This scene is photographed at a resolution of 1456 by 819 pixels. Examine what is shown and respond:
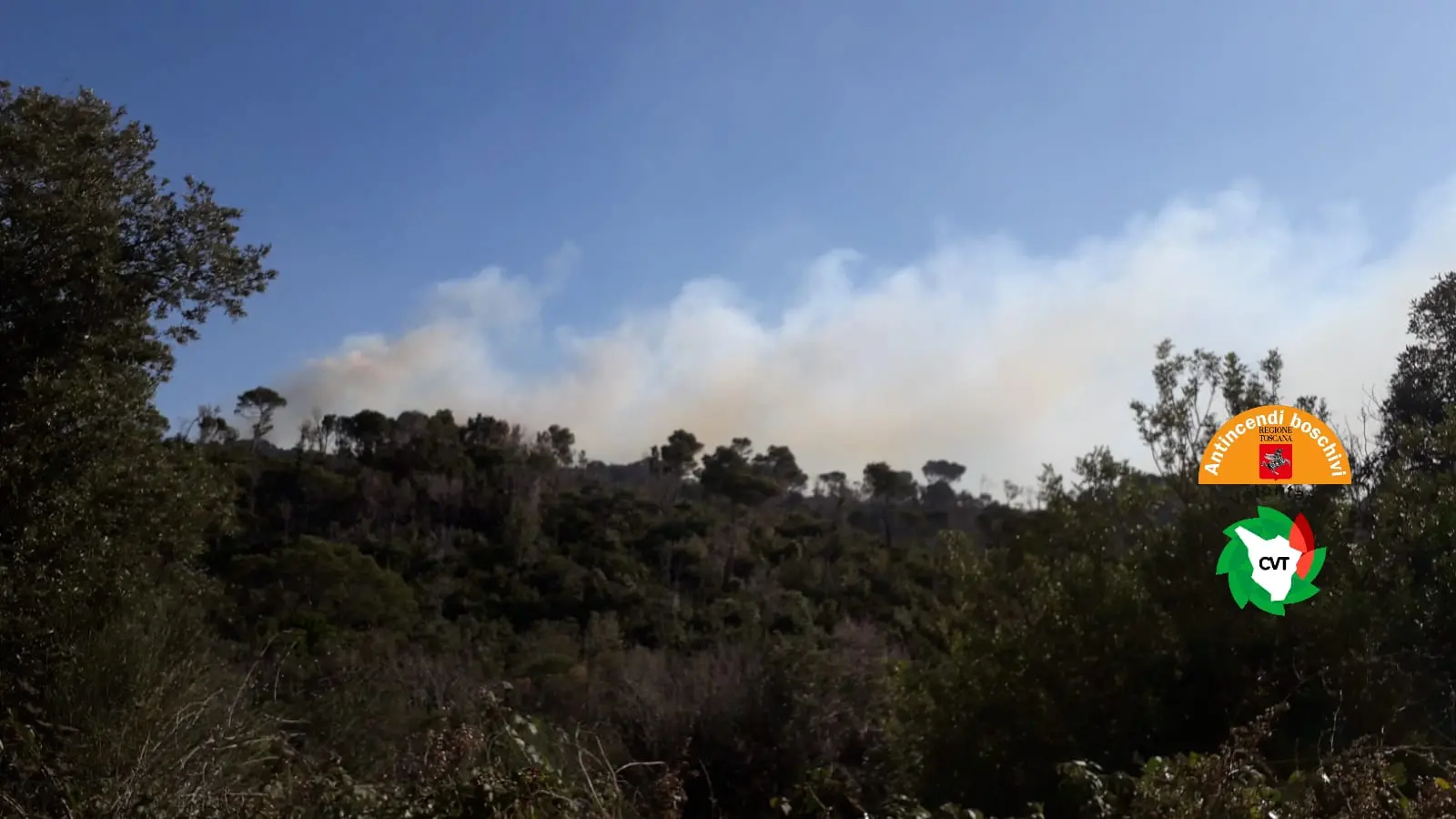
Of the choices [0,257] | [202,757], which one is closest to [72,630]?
[0,257]

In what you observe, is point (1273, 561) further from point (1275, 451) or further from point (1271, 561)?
point (1275, 451)

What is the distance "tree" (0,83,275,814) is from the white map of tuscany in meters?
8.49

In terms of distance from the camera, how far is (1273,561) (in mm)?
8695

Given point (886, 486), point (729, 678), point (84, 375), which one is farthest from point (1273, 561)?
point (886, 486)

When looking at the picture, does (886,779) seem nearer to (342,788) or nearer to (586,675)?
(342,788)

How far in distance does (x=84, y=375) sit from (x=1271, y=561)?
10261mm

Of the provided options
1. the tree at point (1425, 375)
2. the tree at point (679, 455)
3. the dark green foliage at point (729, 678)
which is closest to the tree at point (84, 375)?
the dark green foliage at point (729, 678)

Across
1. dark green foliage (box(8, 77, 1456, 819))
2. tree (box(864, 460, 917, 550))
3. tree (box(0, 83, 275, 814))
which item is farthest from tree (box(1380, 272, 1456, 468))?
tree (box(864, 460, 917, 550))

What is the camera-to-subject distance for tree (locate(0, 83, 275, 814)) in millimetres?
8547

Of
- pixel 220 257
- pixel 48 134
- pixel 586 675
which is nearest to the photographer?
pixel 48 134

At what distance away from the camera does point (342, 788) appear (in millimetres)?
4883

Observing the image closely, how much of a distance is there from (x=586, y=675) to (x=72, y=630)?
48.5 ft

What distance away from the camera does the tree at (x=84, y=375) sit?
855cm

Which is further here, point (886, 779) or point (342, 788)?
point (886, 779)
